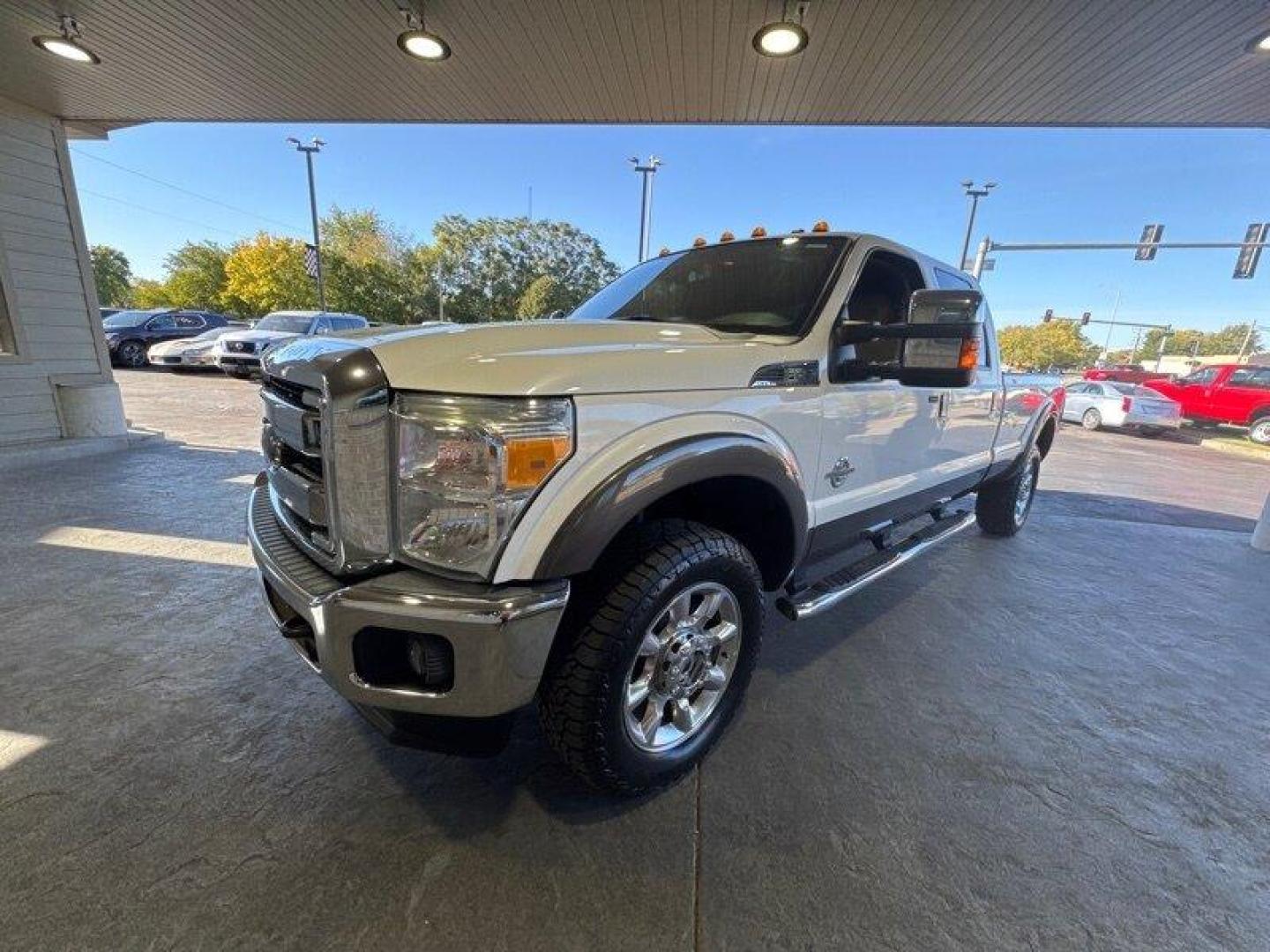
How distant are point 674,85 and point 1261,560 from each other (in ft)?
21.0

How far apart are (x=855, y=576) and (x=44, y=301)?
27.1ft

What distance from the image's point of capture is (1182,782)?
2.01m

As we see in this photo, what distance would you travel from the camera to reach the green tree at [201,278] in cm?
4291

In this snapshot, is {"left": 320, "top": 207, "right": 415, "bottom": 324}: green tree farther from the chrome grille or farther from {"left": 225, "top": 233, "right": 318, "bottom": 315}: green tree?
the chrome grille

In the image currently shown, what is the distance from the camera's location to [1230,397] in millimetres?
14805

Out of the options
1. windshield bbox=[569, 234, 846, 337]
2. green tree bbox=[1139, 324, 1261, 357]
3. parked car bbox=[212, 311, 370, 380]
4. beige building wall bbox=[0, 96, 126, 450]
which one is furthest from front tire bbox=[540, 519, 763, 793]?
green tree bbox=[1139, 324, 1261, 357]

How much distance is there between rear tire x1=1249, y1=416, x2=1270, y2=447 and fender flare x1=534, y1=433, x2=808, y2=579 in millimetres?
19100

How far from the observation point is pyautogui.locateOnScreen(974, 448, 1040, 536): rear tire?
4.66 m

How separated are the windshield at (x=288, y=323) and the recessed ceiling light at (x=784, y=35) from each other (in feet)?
41.4

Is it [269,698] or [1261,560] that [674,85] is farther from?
[1261,560]

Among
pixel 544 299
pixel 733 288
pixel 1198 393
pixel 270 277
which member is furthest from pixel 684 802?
pixel 270 277

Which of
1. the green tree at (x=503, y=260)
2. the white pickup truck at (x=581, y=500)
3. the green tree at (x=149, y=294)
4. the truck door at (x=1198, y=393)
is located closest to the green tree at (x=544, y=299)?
the green tree at (x=503, y=260)

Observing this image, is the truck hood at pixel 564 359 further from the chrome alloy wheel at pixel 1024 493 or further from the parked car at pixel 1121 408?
the parked car at pixel 1121 408

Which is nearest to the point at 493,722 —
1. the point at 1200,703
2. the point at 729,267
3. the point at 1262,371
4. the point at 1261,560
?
the point at 729,267
